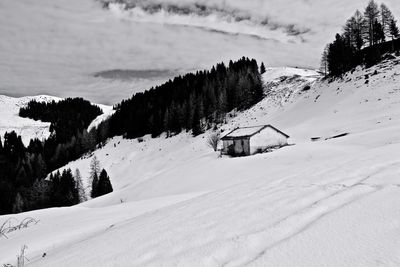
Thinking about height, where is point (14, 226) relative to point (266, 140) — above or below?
above

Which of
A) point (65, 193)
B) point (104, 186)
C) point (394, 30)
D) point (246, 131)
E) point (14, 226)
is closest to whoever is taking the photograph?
point (14, 226)

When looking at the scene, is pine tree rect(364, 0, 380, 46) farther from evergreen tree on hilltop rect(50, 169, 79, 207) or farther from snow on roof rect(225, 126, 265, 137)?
evergreen tree on hilltop rect(50, 169, 79, 207)

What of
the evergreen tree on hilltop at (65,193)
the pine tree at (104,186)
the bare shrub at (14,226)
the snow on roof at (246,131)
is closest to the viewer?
the bare shrub at (14,226)

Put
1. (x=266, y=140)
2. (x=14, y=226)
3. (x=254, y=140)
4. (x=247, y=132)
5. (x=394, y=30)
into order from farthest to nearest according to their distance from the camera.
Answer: (x=394, y=30)
(x=247, y=132)
(x=266, y=140)
(x=254, y=140)
(x=14, y=226)

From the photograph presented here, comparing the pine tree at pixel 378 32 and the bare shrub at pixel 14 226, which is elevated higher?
the pine tree at pixel 378 32

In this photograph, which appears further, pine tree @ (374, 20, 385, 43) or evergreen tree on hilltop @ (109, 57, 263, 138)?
evergreen tree on hilltop @ (109, 57, 263, 138)

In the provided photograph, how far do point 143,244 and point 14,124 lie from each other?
225384 millimetres

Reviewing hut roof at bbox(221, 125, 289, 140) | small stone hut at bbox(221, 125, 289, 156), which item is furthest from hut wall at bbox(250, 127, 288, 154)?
hut roof at bbox(221, 125, 289, 140)

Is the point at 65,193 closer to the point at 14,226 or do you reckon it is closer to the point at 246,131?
the point at 246,131

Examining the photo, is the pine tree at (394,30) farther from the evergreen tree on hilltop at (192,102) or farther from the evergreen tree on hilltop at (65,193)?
the evergreen tree on hilltop at (65,193)

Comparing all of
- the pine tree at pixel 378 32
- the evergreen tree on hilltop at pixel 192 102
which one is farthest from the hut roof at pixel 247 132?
the pine tree at pixel 378 32

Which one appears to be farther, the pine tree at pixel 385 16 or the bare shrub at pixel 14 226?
the pine tree at pixel 385 16

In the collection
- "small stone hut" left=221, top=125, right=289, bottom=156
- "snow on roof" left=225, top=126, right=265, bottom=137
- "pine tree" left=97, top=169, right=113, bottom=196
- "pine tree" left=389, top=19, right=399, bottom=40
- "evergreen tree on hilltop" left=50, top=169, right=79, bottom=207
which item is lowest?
"evergreen tree on hilltop" left=50, top=169, right=79, bottom=207

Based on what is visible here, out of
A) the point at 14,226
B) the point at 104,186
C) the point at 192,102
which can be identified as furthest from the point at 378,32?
the point at 14,226
